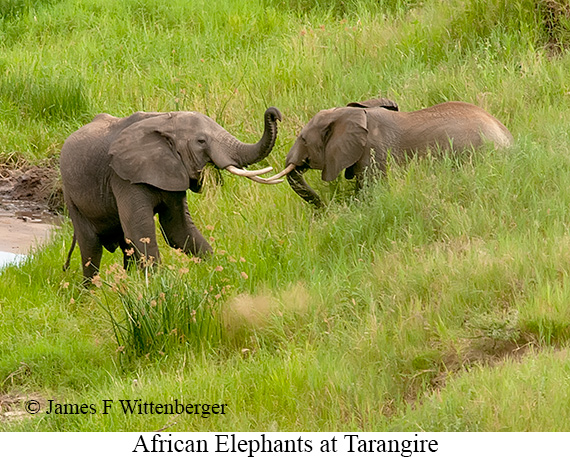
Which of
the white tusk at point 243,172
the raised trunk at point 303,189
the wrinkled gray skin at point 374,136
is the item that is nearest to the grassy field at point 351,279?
the raised trunk at point 303,189

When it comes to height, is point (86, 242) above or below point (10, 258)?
above

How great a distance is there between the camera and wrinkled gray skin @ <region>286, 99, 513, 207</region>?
749 cm

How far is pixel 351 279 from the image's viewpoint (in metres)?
6.34

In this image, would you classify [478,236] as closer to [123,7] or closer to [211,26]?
[211,26]

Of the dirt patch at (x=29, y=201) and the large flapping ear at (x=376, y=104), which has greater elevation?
the large flapping ear at (x=376, y=104)

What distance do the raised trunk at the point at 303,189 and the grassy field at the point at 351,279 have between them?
4.3 inches

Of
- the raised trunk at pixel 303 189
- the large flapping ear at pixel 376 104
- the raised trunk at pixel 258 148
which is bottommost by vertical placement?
the raised trunk at pixel 303 189

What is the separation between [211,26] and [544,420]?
30.3ft

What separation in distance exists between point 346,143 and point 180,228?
54.2 inches

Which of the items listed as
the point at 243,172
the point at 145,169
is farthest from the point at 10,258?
the point at 243,172

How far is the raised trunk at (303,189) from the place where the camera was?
7.76 m

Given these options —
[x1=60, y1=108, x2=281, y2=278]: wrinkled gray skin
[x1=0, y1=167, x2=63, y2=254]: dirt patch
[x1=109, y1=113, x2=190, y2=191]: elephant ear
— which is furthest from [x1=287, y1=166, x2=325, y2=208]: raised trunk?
[x1=0, y1=167, x2=63, y2=254]: dirt patch

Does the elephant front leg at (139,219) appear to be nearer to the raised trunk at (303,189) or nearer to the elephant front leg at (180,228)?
the elephant front leg at (180,228)

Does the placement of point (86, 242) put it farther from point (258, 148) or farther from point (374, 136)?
point (374, 136)
